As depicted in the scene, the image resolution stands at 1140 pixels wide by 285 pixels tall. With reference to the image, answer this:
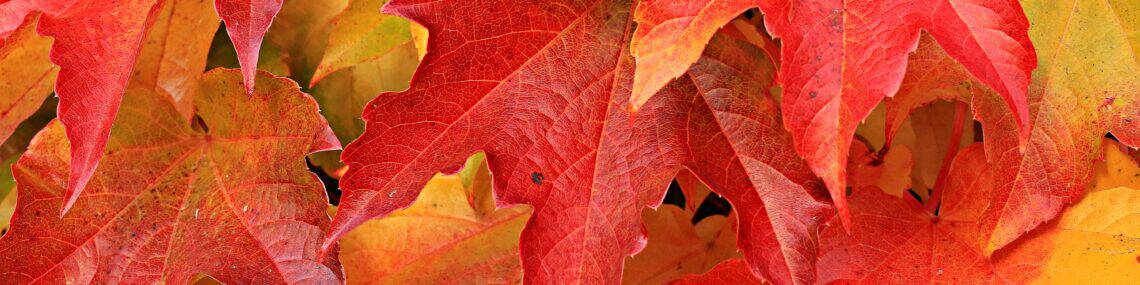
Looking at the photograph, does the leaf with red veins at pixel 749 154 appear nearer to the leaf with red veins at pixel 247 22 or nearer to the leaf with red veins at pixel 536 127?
the leaf with red veins at pixel 536 127

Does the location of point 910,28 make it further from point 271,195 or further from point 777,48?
point 271,195

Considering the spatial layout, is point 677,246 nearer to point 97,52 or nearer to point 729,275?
point 729,275

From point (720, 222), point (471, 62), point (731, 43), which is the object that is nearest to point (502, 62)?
point (471, 62)

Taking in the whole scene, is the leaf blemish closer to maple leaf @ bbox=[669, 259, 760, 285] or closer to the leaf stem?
maple leaf @ bbox=[669, 259, 760, 285]

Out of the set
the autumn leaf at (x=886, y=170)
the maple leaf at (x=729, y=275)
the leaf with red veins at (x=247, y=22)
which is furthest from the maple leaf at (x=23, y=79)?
the autumn leaf at (x=886, y=170)

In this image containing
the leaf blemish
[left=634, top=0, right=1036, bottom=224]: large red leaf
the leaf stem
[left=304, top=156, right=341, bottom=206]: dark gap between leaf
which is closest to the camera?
[left=634, top=0, right=1036, bottom=224]: large red leaf

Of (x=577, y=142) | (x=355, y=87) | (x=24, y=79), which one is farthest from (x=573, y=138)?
(x=24, y=79)

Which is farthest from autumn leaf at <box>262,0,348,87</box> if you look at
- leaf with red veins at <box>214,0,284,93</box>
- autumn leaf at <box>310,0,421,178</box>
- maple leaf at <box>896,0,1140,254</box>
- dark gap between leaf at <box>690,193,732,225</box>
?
maple leaf at <box>896,0,1140,254</box>
